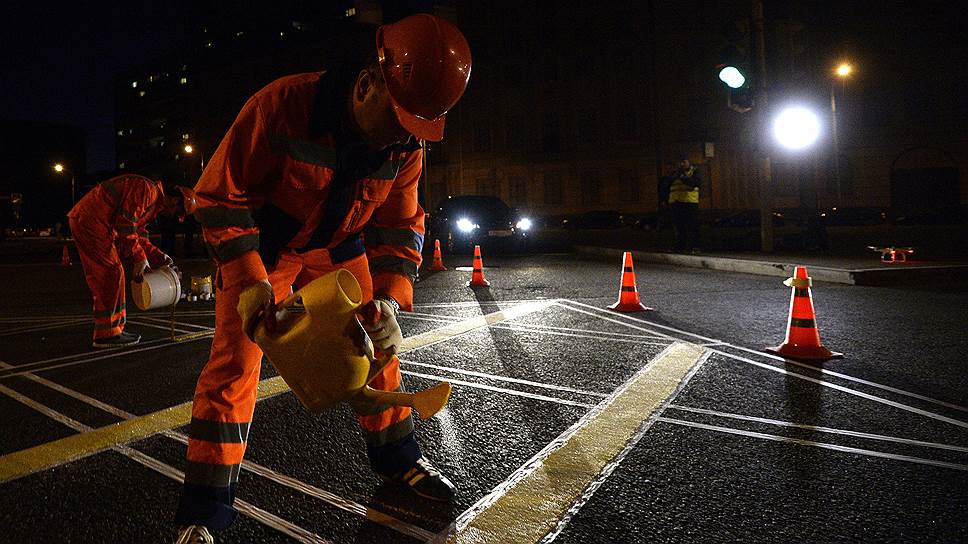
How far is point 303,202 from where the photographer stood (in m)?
2.43

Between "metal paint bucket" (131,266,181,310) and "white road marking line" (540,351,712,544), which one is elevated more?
"metal paint bucket" (131,266,181,310)

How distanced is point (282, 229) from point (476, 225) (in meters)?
15.3

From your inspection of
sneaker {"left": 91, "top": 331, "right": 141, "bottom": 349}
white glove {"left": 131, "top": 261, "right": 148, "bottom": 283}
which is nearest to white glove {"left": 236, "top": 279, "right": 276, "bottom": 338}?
white glove {"left": 131, "top": 261, "right": 148, "bottom": 283}

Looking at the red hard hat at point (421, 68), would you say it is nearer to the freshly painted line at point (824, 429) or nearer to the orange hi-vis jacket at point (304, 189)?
the orange hi-vis jacket at point (304, 189)

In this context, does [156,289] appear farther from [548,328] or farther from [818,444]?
[818,444]

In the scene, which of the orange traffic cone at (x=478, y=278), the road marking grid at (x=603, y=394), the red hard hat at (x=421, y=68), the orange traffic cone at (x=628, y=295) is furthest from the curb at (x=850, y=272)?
the red hard hat at (x=421, y=68)

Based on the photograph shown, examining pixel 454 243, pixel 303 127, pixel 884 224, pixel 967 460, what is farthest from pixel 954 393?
pixel 884 224

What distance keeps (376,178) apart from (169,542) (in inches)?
60.1

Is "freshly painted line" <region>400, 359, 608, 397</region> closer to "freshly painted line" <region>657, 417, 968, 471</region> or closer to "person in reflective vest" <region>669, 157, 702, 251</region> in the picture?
"freshly painted line" <region>657, 417, 968, 471</region>

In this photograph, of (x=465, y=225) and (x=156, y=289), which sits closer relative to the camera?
(x=156, y=289)

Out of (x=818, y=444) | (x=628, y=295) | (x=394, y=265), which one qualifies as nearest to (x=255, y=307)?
(x=394, y=265)

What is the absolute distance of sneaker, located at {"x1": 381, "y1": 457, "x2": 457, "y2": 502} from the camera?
2535 millimetres

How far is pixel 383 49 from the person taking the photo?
89.2 inches

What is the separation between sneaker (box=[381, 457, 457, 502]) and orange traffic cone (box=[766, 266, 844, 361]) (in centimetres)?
339
